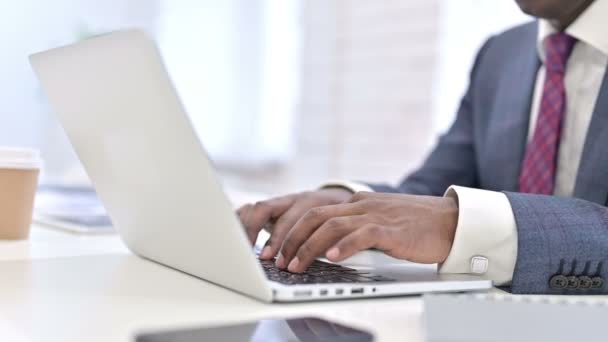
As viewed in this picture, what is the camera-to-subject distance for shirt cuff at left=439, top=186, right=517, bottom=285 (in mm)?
840

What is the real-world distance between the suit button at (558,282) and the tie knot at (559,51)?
623 millimetres

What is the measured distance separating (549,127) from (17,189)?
0.90 metres

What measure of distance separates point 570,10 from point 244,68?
2538 mm

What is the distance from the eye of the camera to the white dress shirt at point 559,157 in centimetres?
85

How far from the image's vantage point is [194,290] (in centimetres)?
75

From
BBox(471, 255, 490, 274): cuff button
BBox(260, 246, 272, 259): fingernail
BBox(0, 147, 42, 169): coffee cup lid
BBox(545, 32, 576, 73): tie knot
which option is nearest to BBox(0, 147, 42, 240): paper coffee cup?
BBox(0, 147, 42, 169): coffee cup lid

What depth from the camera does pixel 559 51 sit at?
1.38 m

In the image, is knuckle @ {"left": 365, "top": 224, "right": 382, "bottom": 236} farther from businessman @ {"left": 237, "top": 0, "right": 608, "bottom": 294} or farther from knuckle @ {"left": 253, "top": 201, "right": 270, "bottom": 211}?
knuckle @ {"left": 253, "top": 201, "right": 270, "bottom": 211}

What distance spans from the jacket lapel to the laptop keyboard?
0.56 meters

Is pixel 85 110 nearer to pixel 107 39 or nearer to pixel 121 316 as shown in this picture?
pixel 107 39

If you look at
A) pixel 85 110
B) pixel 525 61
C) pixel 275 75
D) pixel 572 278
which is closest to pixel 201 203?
pixel 85 110

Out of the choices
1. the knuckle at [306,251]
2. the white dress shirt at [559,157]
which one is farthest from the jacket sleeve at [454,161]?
the knuckle at [306,251]

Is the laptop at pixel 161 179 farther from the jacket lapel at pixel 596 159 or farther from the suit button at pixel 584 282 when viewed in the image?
the jacket lapel at pixel 596 159

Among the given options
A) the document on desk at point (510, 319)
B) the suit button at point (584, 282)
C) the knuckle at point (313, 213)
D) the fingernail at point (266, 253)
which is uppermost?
the document on desk at point (510, 319)
